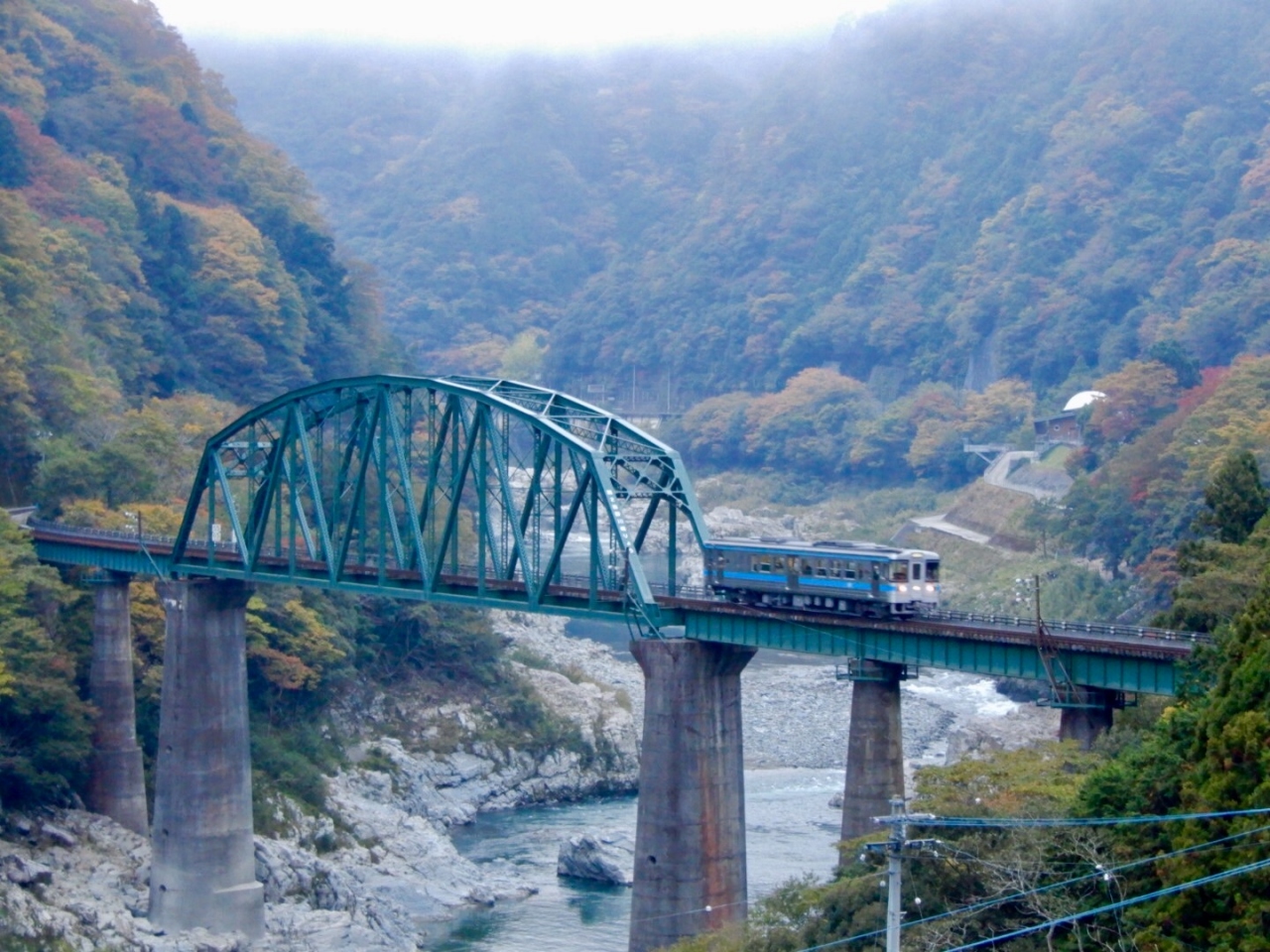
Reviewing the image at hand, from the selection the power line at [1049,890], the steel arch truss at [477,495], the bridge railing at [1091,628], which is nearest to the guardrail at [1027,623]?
the bridge railing at [1091,628]

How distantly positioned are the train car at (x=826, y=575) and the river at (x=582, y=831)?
9094 millimetres

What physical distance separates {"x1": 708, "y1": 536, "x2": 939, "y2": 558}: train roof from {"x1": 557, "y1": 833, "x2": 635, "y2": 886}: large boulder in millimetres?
13998

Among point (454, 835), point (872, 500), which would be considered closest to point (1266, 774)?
point (454, 835)

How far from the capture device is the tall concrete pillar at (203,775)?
4844cm

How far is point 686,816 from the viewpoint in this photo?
3809cm

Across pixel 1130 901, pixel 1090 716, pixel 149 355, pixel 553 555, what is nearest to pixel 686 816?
pixel 553 555

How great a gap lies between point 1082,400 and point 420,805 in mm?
58341

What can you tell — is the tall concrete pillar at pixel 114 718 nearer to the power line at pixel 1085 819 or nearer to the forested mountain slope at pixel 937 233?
the power line at pixel 1085 819

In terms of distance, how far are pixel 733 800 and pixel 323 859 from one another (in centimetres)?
1858

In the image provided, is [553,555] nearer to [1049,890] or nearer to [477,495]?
[477,495]

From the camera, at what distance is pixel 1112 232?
129000 millimetres

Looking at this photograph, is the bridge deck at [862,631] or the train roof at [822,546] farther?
the train roof at [822,546]

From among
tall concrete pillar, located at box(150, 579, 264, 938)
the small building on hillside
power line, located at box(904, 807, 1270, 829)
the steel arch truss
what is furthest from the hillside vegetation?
the small building on hillside

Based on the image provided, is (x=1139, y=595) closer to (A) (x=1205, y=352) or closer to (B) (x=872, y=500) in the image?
(A) (x=1205, y=352)
